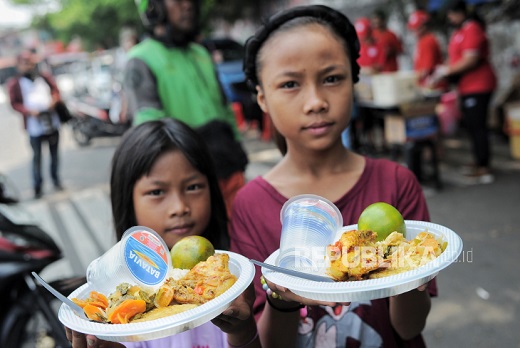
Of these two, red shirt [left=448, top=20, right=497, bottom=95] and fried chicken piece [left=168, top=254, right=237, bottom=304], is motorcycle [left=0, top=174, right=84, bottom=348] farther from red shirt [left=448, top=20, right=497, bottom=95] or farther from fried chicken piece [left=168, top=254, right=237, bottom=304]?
red shirt [left=448, top=20, right=497, bottom=95]

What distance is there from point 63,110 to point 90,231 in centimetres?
278

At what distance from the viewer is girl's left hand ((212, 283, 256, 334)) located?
120 cm

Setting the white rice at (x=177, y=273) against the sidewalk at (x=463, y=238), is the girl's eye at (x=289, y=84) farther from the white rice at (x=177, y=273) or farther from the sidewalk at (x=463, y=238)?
the sidewalk at (x=463, y=238)

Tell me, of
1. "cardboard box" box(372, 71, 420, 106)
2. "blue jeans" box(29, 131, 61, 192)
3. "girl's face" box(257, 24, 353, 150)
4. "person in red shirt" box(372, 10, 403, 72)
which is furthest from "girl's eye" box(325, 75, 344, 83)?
"blue jeans" box(29, 131, 61, 192)

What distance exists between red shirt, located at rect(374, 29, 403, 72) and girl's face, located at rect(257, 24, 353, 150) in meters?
6.82

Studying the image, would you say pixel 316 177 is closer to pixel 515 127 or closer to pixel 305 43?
pixel 305 43

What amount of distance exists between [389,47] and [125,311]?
7.55 metres

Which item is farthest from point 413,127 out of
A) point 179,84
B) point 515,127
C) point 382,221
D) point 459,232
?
point 382,221

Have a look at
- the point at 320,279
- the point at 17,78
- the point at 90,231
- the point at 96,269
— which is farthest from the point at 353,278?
the point at 17,78

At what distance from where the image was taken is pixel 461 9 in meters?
5.92

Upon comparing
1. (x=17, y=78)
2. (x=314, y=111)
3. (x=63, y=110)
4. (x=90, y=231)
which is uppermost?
(x=314, y=111)

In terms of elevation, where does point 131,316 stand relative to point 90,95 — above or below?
above

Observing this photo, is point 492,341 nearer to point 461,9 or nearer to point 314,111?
point 314,111

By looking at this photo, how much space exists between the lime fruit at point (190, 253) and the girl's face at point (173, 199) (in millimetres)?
297
